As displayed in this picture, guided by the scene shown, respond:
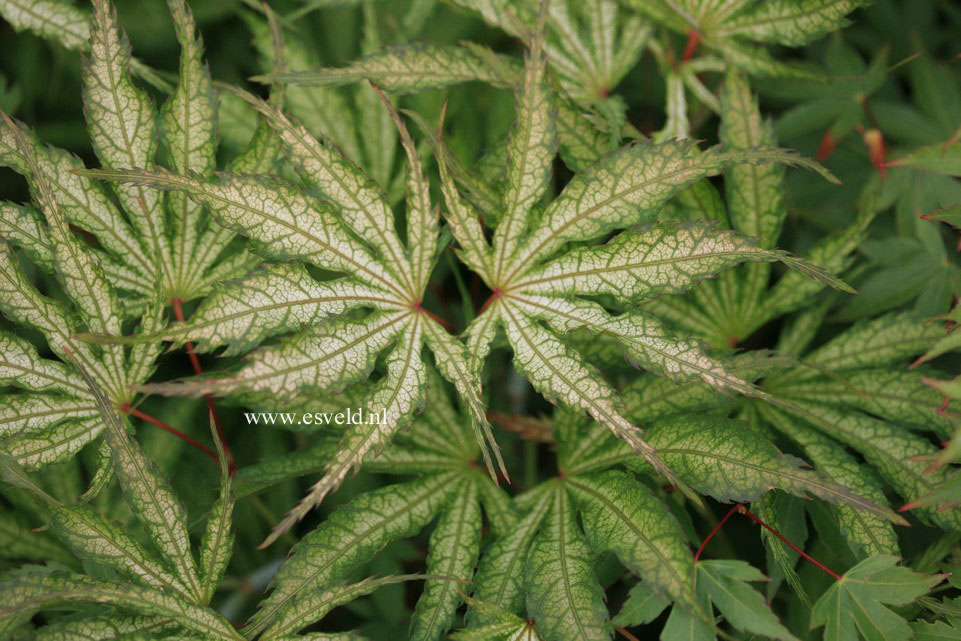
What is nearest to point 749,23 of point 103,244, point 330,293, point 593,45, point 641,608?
point 593,45

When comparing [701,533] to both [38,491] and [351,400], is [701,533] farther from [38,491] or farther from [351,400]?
[38,491]

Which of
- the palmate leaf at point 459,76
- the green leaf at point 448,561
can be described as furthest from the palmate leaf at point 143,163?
the green leaf at point 448,561

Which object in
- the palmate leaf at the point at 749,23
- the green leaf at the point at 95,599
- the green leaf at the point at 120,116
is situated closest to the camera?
the green leaf at the point at 95,599

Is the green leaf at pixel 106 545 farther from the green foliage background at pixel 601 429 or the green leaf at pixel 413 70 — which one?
the green leaf at pixel 413 70

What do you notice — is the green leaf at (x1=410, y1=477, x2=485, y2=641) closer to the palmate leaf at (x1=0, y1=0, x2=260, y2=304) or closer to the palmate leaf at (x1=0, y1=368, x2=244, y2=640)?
the palmate leaf at (x1=0, y1=368, x2=244, y2=640)

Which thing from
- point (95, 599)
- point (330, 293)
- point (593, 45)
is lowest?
point (95, 599)

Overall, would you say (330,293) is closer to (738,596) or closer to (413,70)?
(413,70)

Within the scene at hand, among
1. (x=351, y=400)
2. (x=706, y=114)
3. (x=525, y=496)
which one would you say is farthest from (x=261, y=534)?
(x=706, y=114)
